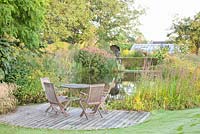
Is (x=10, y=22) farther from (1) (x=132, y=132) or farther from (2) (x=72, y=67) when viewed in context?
(2) (x=72, y=67)

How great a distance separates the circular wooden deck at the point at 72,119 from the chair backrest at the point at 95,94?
40cm

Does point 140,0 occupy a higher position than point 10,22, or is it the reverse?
point 140,0

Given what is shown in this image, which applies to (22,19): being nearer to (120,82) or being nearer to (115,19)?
(120,82)

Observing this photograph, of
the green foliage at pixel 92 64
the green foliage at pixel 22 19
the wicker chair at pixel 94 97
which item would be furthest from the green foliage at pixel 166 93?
the green foliage at pixel 92 64

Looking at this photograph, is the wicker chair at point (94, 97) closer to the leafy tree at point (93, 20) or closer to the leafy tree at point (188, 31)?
the leafy tree at point (93, 20)

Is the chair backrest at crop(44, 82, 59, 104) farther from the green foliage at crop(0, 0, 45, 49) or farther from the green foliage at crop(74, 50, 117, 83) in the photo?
the green foliage at crop(74, 50, 117, 83)

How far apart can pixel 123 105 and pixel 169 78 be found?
1.43 m

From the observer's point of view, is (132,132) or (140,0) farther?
(140,0)

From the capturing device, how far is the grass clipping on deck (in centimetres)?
833

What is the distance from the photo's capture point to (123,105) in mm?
9078

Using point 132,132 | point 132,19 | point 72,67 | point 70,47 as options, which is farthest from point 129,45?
point 132,132

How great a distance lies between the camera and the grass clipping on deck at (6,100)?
8328 millimetres

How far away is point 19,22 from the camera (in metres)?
9.05

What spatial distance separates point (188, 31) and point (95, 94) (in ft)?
62.9
